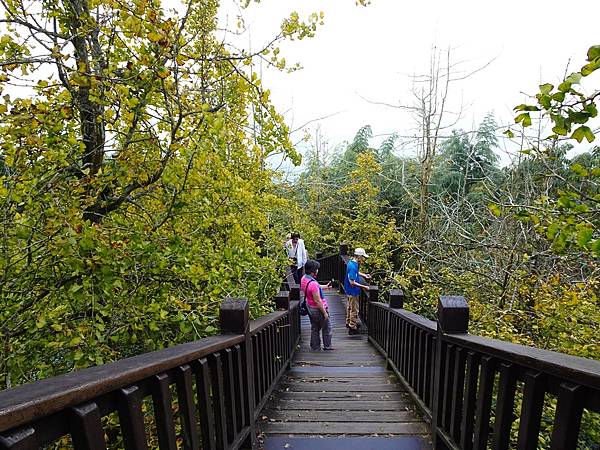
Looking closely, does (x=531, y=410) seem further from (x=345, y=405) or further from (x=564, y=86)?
(x=345, y=405)

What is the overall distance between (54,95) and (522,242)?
7.09 metres

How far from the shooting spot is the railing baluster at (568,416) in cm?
133

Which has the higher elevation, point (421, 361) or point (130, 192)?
point (130, 192)

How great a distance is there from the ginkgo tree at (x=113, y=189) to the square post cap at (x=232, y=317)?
45cm

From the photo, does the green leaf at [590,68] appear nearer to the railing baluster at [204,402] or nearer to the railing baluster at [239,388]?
the railing baluster at [204,402]

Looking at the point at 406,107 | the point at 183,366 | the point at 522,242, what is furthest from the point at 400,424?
the point at 406,107

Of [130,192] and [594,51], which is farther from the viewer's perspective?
[130,192]

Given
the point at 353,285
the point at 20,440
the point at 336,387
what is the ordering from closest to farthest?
the point at 20,440 → the point at 336,387 → the point at 353,285

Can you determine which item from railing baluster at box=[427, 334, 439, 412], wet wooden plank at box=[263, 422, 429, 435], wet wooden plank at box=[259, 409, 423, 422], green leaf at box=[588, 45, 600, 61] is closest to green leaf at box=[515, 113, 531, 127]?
green leaf at box=[588, 45, 600, 61]

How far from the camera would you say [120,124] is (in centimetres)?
352

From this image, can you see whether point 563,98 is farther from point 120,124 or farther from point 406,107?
point 406,107

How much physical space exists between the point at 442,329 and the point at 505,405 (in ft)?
2.94

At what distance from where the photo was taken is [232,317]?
2.68 m

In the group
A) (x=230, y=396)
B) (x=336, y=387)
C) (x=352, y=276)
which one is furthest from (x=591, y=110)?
(x=352, y=276)
